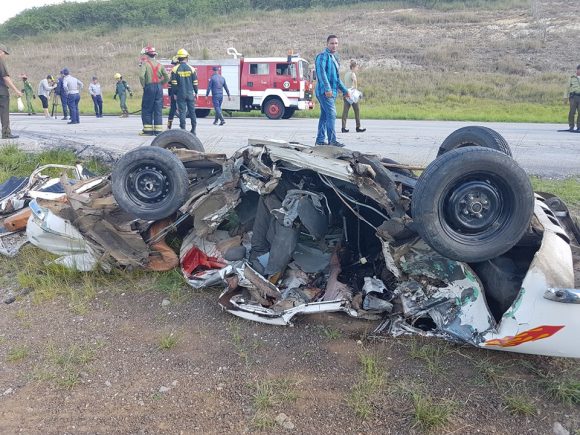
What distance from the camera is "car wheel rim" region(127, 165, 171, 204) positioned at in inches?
156

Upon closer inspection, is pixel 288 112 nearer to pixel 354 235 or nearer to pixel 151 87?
pixel 151 87

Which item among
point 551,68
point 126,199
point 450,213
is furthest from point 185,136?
point 551,68

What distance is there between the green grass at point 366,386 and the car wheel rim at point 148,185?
2046 millimetres

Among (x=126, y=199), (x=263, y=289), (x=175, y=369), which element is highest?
(x=126, y=199)

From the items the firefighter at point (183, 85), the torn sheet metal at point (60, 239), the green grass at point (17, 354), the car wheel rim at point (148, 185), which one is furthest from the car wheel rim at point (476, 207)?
the firefighter at point (183, 85)

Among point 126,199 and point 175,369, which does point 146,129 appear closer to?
point 126,199

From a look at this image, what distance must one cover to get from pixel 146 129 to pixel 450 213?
8889 millimetres

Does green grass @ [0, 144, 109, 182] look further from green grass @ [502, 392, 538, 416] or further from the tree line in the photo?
the tree line

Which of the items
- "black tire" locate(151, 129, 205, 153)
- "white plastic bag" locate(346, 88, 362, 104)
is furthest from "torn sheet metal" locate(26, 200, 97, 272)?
"white plastic bag" locate(346, 88, 362, 104)

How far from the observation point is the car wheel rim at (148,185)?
3.97 meters

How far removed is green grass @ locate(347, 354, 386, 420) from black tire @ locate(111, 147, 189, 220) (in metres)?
1.91

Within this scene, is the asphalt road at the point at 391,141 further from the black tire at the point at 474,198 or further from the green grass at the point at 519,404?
the green grass at the point at 519,404

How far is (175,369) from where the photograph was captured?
306 centimetres

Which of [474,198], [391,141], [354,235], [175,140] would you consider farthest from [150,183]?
[391,141]
